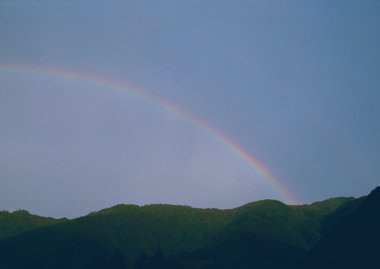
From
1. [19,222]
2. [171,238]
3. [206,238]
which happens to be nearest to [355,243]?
[206,238]

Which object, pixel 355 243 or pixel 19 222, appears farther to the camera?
pixel 19 222

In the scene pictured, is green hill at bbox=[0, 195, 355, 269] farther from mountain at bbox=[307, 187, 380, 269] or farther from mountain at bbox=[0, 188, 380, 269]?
mountain at bbox=[307, 187, 380, 269]

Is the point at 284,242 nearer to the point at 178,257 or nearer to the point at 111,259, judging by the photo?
the point at 178,257

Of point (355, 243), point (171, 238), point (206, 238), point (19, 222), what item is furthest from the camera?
point (19, 222)

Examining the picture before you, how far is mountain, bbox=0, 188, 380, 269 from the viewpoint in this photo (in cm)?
11594

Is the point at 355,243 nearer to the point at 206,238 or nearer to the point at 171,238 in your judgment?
the point at 206,238

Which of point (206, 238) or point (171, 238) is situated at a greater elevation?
point (206, 238)

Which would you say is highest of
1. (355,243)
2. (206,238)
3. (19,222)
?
(19,222)

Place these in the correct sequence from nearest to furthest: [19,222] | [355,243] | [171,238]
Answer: [355,243], [171,238], [19,222]

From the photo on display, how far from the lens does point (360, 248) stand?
107938 millimetres

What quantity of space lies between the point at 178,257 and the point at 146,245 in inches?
960

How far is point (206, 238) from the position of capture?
548ft

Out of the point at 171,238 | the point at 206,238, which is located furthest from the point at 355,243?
the point at 171,238

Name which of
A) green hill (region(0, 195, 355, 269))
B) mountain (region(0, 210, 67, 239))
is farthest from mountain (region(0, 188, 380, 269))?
mountain (region(0, 210, 67, 239))
